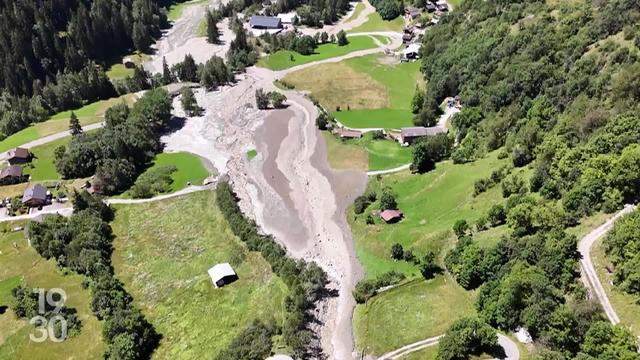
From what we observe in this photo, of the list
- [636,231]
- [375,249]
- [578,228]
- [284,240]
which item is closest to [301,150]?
[284,240]

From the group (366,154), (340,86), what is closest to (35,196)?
(366,154)

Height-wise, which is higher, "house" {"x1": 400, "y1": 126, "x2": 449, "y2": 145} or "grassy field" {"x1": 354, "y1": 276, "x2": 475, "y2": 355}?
"house" {"x1": 400, "y1": 126, "x2": 449, "y2": 145}

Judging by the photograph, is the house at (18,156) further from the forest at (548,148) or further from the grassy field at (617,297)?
the grassy field at (617,297)

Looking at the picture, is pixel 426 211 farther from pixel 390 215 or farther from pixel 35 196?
pixel 35 196

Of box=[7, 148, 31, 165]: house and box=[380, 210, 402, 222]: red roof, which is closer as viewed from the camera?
box=[380, 210, 402, 222]: red roof

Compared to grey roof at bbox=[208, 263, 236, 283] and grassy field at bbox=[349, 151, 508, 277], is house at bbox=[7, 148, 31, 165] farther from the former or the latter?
grassy field at bbox=[349, 151, 508, 277]

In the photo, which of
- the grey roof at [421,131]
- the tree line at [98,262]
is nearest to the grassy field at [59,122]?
the tree line at [98,262]

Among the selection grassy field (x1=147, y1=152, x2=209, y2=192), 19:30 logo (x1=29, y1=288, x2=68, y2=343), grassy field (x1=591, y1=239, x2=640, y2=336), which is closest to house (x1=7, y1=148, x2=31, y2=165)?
grassy field (x1=147, y1=152, x2=209, y2=192)

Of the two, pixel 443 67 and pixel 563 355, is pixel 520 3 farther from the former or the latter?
pixel 563 355
